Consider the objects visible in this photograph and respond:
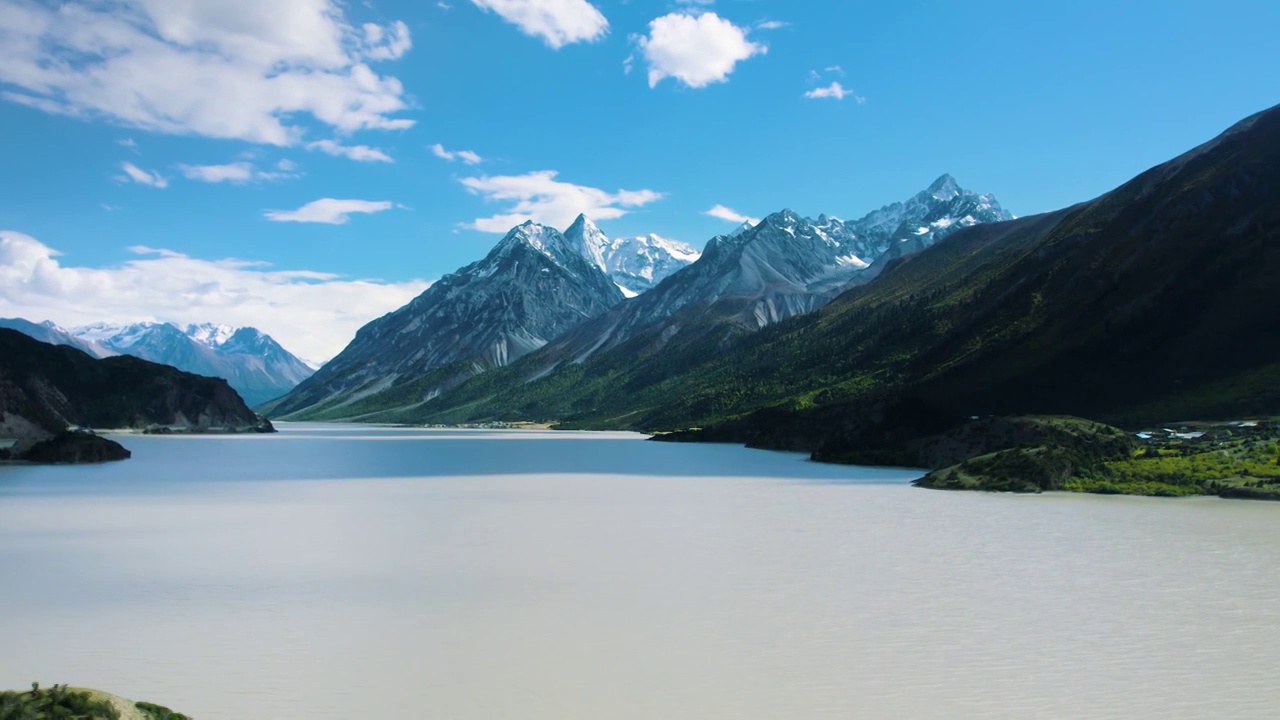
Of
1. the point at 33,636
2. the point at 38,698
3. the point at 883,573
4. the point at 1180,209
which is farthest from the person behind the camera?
the point at 1180,209

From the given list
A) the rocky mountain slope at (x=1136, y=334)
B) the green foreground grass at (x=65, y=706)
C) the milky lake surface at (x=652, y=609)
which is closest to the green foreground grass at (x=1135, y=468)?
the milky lake surface at (x=652, y=609)

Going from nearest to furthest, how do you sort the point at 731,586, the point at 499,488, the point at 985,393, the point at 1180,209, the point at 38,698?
the point at 38,698, the point at 731,586, the point at 499,488, the point at 985,393, the point at 1180,209

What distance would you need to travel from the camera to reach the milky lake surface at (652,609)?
22.4 meters

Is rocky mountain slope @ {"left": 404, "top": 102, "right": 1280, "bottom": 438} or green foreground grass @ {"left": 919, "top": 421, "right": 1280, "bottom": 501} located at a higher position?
rocky mountain slope @ {"left": 404, "top": 102, "right": 1280, "bottom": 438}

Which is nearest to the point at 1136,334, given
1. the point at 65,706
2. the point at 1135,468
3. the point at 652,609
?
the point at 1135,468

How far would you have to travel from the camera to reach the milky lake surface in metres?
22.4

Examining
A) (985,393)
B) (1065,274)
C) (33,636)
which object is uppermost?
(1065,274)

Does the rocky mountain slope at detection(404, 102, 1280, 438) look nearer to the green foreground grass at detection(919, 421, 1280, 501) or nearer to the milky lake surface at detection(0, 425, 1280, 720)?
the green foreground grass at detection(919, 421, 1280, 501)

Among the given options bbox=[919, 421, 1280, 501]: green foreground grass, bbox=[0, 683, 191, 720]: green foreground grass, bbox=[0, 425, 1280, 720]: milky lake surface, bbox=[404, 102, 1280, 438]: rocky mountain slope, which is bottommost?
bbox=[0, 425, 1280, 720]: milky lake surface

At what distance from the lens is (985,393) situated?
14875 cm

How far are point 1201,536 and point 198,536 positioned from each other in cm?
5356

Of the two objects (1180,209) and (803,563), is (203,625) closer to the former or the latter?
(803,563)

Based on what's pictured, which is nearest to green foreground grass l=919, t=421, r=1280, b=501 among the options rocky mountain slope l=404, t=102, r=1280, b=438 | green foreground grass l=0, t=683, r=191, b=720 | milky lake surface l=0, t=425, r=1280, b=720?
milky lake surface l=0, t=425, r=1280, b=720

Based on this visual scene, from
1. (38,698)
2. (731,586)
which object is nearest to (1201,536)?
(731,586)
